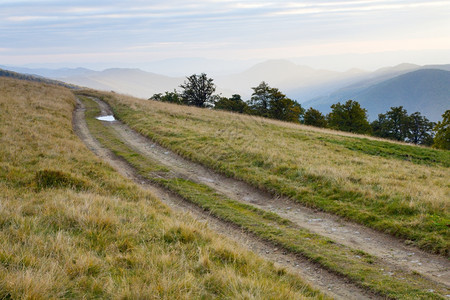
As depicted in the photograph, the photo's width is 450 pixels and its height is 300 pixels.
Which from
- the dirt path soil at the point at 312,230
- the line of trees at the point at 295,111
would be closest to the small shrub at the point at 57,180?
the dirt path soil at the point at 312,230

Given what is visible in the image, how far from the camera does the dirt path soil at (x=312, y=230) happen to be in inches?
260

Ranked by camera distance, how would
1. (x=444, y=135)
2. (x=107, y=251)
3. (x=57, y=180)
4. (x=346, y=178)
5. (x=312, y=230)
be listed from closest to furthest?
(x=107, y=251) → (x=312, y=230) → (x=57, y=180) → (x=346, y=178) → (x=444, y=135)

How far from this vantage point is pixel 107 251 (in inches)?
211

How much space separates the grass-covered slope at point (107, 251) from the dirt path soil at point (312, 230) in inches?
47.3

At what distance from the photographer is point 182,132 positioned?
71.7 feet

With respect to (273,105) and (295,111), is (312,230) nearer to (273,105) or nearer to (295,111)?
(273,105)

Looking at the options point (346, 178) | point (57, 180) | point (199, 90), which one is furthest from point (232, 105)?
point (57, 180)

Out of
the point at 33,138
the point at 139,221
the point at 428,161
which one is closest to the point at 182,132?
the point at 33,138

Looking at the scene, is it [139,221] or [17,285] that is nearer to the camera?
[17,285]

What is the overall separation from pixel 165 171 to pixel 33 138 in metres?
7.28

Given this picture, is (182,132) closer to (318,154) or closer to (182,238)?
(318,154)

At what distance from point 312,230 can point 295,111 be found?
6744 centimetres

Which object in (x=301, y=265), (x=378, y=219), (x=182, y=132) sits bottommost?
(x=301, y=265)

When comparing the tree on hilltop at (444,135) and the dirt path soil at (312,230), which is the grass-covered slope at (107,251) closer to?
the dirt path soil at (312,230)
